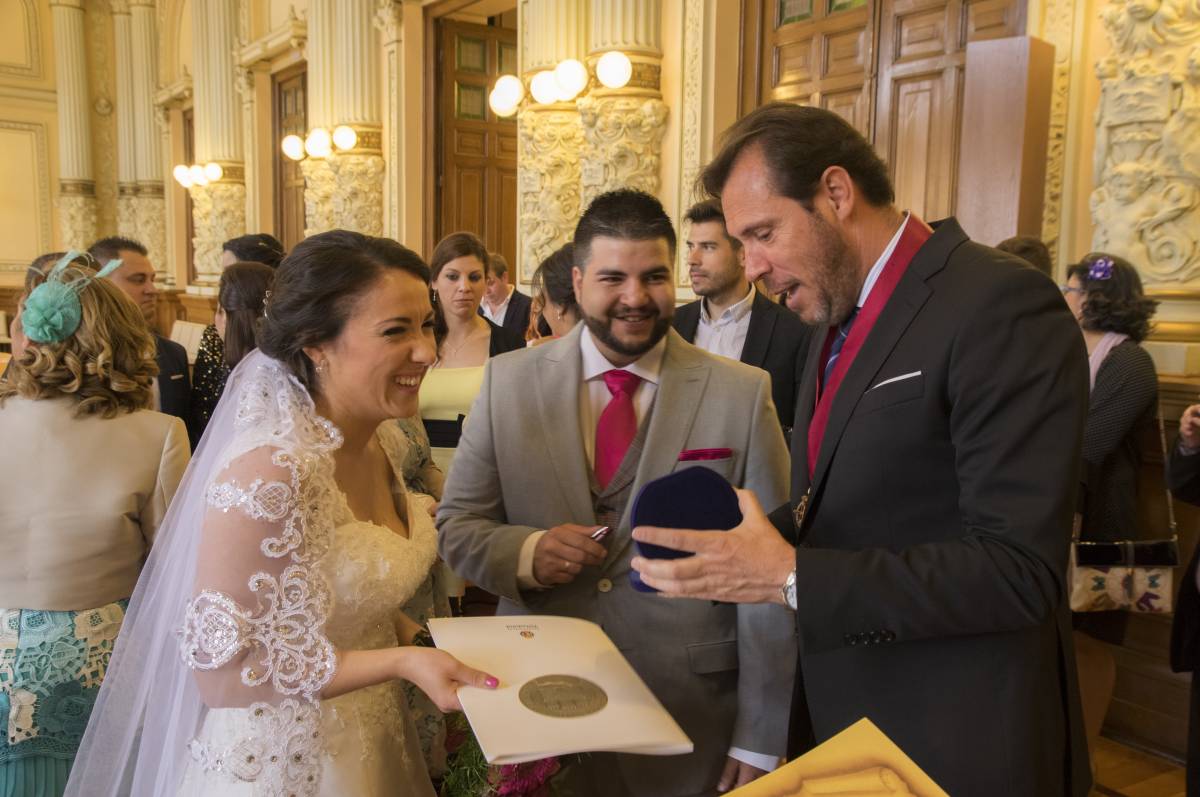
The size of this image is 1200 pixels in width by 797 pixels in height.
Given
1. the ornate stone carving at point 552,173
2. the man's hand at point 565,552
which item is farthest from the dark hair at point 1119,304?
the ornate stone carving at point 552,173

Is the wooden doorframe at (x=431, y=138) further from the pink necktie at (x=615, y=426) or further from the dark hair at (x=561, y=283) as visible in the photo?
the pink necktie at (x=615, y=426)

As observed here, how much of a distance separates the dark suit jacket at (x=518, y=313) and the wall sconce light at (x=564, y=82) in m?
1.43

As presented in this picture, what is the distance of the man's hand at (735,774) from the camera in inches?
76.0

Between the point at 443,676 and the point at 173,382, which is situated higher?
the point at 173,382

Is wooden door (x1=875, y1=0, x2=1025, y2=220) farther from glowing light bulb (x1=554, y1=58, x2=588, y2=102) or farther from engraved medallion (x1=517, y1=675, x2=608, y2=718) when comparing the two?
engraved medallion (x1=517, y1=675, x2=608, y2=718)

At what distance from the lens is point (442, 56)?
9.82 metres

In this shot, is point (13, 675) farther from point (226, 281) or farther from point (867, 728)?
point (867, 728)

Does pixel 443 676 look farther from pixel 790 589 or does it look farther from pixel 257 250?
pixel 257 250

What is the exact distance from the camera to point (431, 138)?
32.3ft

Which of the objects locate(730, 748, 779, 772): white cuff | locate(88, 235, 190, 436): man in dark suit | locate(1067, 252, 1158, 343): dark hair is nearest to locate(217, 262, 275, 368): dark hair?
locate(88, 235, 190, 436): man in dark suit

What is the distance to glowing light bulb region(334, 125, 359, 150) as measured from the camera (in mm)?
9922

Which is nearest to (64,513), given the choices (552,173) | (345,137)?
(552,173)

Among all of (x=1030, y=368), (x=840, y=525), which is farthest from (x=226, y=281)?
(x=1030, y=368)

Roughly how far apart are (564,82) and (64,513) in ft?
16.5
